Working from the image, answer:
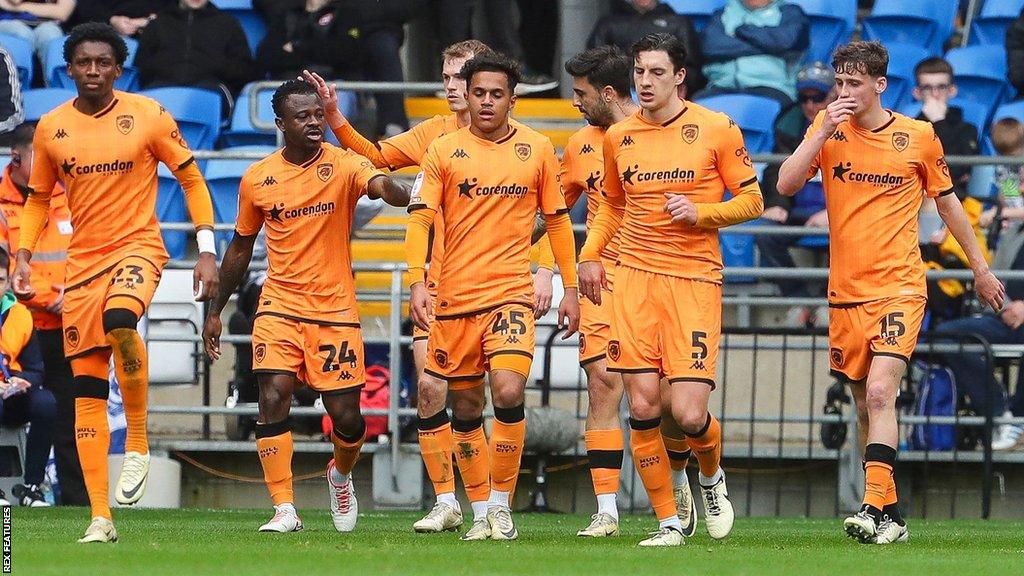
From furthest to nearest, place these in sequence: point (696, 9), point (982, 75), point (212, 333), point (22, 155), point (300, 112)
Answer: point (696, 9)
point (982, 75)
point (22, 155)
point (212, 333)
point (300, 112)

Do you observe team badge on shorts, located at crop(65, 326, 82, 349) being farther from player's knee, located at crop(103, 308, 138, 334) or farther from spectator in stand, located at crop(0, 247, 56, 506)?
spectator in stand, located at crop(0, 247, 56, 506)

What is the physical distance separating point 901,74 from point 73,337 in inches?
403

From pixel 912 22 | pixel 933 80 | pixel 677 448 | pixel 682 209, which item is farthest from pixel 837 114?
pixel 912 22

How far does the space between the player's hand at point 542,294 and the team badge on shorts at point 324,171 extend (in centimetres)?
136

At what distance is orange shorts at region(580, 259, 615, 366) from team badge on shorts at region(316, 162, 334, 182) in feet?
5.22

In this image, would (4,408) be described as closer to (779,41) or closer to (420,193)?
(420,193)

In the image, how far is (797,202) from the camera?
50.8 feet

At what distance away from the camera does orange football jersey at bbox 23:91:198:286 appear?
31.6 ft

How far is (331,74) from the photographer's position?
1659 cm

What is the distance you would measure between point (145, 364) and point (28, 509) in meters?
3.42

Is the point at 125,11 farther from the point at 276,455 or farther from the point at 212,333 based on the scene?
the point at 276,455

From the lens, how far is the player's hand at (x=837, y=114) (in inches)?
367

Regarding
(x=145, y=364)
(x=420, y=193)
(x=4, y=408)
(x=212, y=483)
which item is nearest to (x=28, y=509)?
(x=4, y=408)

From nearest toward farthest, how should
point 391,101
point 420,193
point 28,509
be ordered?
point 420,193
point 28,509
point 391,101
